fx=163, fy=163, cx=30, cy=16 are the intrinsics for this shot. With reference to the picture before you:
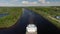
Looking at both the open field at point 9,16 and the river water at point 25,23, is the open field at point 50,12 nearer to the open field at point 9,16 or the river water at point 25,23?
the river water at point 25,23

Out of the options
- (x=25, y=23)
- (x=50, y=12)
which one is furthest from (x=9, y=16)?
(x=50, y=12)

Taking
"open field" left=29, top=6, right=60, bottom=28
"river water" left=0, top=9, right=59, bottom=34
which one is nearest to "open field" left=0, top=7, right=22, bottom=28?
"river water" left=0, top=9, right=59, bottom=34

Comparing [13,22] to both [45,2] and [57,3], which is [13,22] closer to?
[45,2]

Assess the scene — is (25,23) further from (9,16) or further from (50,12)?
(50,12)

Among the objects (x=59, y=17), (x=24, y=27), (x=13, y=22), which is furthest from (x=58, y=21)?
(x=13, y=22)

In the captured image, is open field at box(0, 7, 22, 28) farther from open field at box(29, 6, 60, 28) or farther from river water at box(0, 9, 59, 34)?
open field at box(29, 6, 60, 28)

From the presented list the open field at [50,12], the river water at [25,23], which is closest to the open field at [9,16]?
the river water at [25,23]

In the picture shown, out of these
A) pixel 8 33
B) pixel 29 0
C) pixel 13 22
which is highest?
pixel 29 0

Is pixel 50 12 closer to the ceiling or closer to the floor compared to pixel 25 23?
closer to the ceiling
